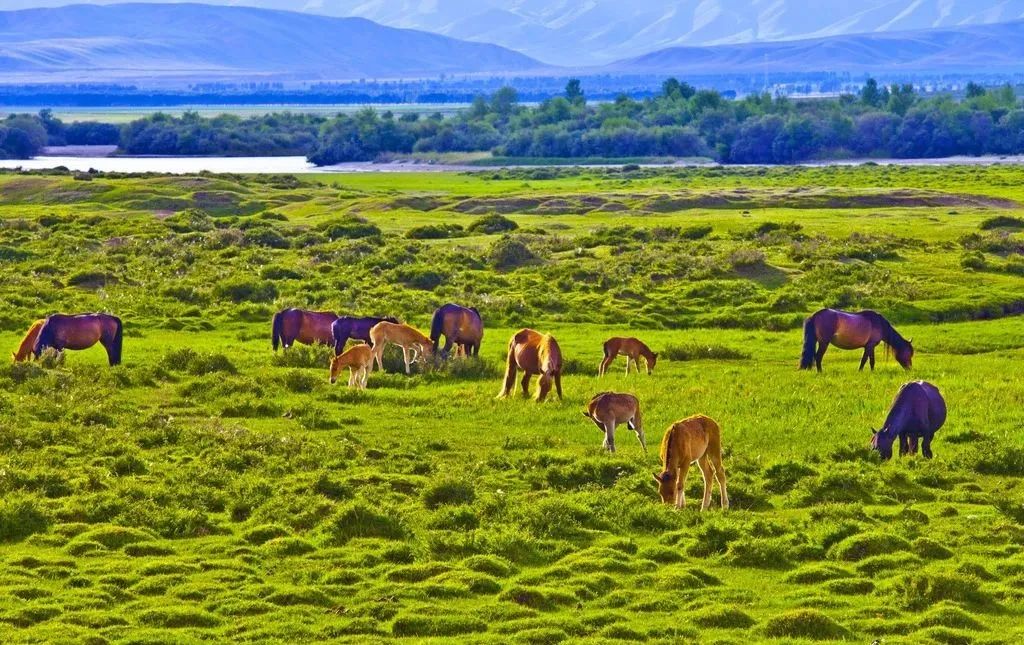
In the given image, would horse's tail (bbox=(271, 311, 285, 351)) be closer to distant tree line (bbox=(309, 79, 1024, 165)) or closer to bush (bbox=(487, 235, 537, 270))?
bush (bbox=(487, 235, 537, 270))

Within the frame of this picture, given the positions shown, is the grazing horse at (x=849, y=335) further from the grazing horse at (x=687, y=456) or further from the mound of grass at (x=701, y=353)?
the grazing horse at (x=687, y=456)

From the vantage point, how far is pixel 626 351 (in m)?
33.3

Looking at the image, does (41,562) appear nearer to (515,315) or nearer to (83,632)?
(83,632)

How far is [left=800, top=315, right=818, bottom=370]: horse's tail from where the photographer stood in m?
34.5

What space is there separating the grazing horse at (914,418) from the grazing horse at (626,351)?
355 inches

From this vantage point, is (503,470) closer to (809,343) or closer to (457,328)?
(457,328)

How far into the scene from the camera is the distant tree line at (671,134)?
169250 mm

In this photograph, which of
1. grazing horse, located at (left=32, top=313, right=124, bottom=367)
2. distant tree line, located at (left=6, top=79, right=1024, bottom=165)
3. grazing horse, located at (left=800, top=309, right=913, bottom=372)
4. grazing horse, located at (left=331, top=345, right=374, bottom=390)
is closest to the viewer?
grazing horse, located at (left=331, top=345, right=374, bottom=390)

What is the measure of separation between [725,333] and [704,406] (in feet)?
42.6

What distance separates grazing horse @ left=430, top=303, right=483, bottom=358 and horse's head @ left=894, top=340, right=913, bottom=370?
913cm

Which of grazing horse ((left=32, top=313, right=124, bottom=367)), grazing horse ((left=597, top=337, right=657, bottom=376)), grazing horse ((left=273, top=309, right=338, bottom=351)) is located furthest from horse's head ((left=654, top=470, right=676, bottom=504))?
grazing horse ((left=32, top=313, right=124, bottom=367))

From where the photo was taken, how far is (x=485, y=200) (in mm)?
91375

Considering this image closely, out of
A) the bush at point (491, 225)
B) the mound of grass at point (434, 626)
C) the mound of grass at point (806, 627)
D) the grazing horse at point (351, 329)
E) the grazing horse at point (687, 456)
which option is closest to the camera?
the mound of grass at point (806, 627)

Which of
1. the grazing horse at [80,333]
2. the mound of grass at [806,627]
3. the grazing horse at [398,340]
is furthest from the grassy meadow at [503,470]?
the grazing horse at [398,340]
